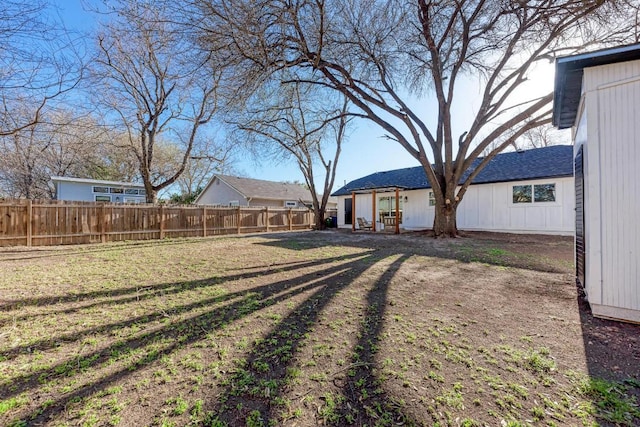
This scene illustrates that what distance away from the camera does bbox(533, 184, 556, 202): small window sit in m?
11.8

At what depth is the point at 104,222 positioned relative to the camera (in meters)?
10.2

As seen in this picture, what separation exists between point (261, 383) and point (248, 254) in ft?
19.0

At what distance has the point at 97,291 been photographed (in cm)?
408

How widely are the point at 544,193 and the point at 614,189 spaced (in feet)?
35.7

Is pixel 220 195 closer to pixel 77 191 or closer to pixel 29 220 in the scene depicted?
pixel 77 191

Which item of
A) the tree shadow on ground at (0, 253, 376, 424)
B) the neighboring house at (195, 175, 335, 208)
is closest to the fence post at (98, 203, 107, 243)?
the tree shadow on ground at (0, 253, 376, 424)

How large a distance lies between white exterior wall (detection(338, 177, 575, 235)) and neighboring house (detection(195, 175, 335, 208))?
28.2 feet

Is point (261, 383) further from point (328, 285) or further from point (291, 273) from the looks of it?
point (291, 273)

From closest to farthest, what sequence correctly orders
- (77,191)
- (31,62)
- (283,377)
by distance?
(283,377) → (31,62) → (77,191)

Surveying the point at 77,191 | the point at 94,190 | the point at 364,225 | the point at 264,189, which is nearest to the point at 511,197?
the point at 364,225

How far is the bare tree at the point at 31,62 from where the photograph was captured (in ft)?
13.4

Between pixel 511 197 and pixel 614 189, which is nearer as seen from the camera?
pixel 614 189

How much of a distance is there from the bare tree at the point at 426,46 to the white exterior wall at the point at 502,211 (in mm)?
3618

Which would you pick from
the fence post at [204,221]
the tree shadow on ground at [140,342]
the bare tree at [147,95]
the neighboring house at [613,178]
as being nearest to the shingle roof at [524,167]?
the fence post at [204,221]
